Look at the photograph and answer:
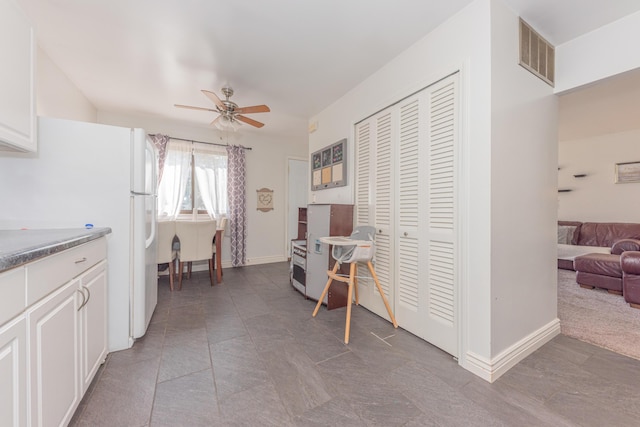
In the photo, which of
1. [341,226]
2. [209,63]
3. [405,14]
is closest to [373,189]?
[341,226]

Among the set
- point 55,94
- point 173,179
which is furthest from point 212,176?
point 55,94

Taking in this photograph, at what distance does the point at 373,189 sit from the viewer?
2566 millimetres

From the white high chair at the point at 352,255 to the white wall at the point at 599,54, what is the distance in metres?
1.97

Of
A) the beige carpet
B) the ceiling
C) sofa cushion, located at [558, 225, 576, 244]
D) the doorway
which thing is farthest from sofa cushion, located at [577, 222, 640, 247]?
the doorway

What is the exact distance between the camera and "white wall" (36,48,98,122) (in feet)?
7.18

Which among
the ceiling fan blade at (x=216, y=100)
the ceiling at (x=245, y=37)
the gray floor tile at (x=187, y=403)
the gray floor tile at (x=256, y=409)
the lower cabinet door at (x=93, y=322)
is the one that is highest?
the ceiling at (x=245, y=37)

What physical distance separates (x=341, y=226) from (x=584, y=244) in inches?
181

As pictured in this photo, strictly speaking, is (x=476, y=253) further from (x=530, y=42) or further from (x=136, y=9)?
(x=136, y=9)

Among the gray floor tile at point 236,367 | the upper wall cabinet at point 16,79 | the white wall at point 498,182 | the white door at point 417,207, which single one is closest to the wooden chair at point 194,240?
the gray floor tile at point 236,367

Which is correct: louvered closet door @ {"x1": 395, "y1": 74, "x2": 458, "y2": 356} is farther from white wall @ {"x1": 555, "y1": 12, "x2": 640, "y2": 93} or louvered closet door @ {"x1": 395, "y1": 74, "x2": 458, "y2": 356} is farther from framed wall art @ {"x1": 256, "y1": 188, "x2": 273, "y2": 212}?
framed wall art @ {"x1": 256, "y1": 188, "x2": 273, "y2": 212}

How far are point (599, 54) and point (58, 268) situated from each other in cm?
356

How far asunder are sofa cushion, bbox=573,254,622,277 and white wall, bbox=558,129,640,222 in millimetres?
1937

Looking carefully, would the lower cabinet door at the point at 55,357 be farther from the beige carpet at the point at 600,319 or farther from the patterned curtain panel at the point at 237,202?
the beige carpet at the point at 600,319

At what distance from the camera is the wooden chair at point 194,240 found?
3.24 metres
